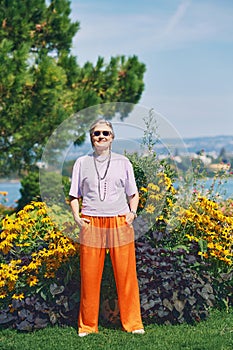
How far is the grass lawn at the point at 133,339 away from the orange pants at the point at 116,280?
0.36 feet

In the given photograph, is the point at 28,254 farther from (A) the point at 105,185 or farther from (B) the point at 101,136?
(B) the point at 101,136

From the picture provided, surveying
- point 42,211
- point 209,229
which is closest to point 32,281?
point 42,211

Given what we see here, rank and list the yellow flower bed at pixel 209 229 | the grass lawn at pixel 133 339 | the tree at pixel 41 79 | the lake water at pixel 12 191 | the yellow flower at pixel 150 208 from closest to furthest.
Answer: the grass lawn at pixel 133 339 → the yellow flower at pixel 150 208 → the yellow flower bed at pixel 209 229 → the tree at pixel 41 79 → the lake water at pixel 12 191

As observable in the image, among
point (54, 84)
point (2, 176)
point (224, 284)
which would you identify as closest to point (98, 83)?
point (54, 84)

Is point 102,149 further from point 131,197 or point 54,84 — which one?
point 54,84

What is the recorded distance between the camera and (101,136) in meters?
4.45

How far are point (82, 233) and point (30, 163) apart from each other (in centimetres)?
664

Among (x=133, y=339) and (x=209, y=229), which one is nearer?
(x=133, y=339)

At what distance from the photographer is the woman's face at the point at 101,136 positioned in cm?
445

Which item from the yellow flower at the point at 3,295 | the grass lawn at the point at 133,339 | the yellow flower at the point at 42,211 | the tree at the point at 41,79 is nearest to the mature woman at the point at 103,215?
the grass lawn at the point at 133,339

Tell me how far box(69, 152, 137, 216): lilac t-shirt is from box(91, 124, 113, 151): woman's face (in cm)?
11

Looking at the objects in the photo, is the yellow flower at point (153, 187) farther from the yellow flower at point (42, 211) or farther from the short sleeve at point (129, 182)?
the yellow flower at point (42, 211)

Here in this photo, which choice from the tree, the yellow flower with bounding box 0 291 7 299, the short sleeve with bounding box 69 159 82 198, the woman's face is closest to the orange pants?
the short sleeve with bounding box 69 159 82 198

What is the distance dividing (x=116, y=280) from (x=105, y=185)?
739 millimetres
